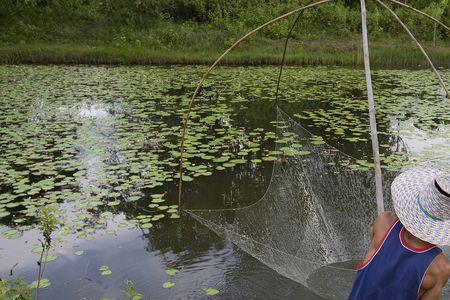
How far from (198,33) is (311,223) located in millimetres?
13526

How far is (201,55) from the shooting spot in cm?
1362

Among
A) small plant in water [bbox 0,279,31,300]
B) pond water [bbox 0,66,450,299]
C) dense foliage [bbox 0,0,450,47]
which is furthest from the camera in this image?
dense foliage [bbox 0,0,450,47]

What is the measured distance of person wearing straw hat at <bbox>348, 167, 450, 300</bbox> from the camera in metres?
1.09

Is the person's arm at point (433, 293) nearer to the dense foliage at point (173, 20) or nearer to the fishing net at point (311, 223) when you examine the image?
the fishing net at point (311, 223)

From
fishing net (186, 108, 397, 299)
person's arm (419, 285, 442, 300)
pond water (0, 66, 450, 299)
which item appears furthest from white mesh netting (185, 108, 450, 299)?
person's arm (419, 285, 442, 300)

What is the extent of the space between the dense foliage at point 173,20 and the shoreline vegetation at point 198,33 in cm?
3

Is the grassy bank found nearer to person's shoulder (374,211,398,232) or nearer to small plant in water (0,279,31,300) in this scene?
small plant in water (0,279,31,300)

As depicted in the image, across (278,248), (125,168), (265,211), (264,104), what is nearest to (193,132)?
(125,168)

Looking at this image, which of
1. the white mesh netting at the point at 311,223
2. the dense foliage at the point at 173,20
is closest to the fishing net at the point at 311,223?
the white mesh netting at the point at 311,223

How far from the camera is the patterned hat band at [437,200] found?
1.06 m

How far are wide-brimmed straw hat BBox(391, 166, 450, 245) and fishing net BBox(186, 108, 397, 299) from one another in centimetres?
Answer: 143

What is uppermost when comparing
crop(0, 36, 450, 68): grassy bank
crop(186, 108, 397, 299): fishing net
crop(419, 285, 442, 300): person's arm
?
crop(0, 36, 450, 68): grassy bank

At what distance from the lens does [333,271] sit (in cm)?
260

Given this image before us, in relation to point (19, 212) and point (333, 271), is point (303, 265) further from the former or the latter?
point (19, 212)
